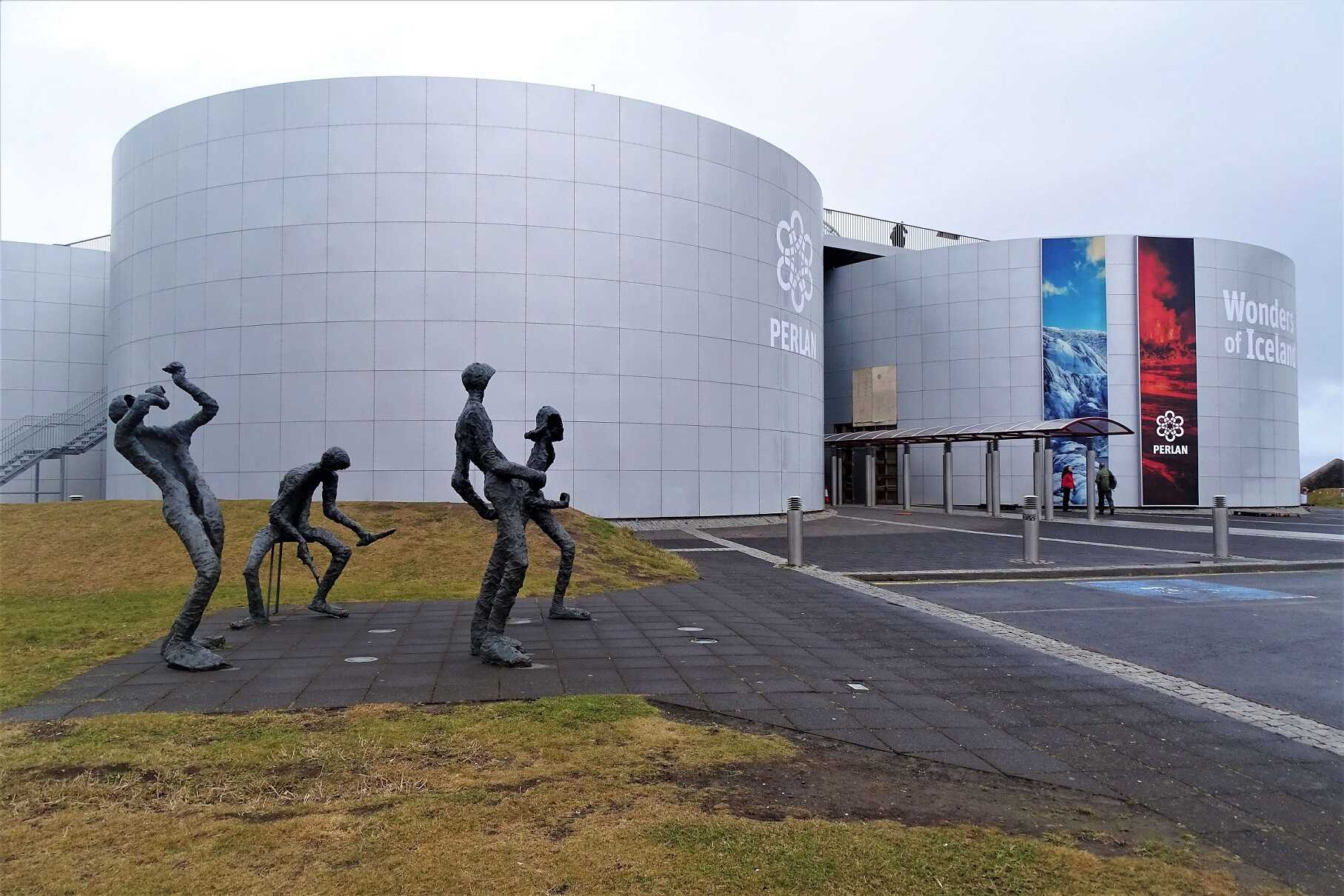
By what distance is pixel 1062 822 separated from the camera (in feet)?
12.4

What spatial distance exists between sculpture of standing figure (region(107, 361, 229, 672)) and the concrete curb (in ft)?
30.2

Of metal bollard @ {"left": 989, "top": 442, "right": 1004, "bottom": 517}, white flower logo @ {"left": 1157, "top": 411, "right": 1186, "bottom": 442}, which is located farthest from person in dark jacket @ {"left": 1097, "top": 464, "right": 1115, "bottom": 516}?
metal bollard @ {"left": 989, "top": 442, "right": 1004, "bottom": 517}

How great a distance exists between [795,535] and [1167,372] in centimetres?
2685

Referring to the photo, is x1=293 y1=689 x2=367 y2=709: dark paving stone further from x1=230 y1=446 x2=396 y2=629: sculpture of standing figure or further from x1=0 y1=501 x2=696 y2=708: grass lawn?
x1=230 y1=446 x2=396 y2=629: sculpture of standing figure

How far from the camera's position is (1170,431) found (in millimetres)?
34469

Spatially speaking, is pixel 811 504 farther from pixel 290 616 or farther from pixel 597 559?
pixel 290 616

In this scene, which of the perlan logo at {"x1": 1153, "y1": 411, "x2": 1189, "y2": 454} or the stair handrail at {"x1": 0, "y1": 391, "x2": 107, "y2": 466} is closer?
the stair handrail at {"x1": 0, "y1": 391, "x2": 107, "y2": 466}

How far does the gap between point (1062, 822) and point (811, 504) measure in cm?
2745

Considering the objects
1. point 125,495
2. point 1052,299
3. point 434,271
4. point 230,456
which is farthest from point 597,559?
point 1052,299

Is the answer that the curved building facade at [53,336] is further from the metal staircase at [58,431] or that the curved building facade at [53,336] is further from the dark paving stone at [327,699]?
the dark paving stone at [327,699]

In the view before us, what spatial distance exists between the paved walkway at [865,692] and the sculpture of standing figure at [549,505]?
11.5 inches

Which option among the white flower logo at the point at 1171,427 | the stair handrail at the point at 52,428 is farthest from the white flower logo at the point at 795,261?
the stair handrail at the point at 52,428

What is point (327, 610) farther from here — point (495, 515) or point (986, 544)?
point (986, 544)

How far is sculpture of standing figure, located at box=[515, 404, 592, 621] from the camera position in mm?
7332
